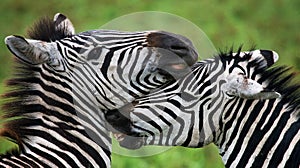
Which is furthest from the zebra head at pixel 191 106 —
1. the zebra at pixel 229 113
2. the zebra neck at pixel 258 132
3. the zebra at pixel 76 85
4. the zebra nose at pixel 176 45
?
the zebra nose at pixel 176 45

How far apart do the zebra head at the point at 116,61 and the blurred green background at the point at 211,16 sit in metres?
7.17

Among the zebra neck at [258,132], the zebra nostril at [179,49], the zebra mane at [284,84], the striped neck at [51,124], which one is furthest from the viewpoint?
the zebra mane at [284,84]

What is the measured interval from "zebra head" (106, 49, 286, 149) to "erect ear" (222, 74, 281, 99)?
2.6 inches

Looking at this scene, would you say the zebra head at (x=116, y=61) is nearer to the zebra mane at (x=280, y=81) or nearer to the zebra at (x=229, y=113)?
the zebra at (x=229, y=113)

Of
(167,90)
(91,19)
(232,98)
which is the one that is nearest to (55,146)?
(167,90)

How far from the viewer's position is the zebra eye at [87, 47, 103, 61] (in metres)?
5.28

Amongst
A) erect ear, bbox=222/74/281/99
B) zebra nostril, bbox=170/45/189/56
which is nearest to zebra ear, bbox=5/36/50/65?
zebra nostril, bbox=170/45/189/56

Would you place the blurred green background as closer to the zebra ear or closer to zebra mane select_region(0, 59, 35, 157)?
zebra mane select_region(0, 59, 35, 157)

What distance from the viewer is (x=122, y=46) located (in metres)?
5.39

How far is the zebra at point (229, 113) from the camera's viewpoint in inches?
211

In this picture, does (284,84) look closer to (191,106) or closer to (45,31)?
(191,106)

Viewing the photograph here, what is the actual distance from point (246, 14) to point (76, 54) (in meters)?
9.78

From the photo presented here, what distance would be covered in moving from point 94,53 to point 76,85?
28 cm

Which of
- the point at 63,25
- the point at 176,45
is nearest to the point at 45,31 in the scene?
the point at 63,25
